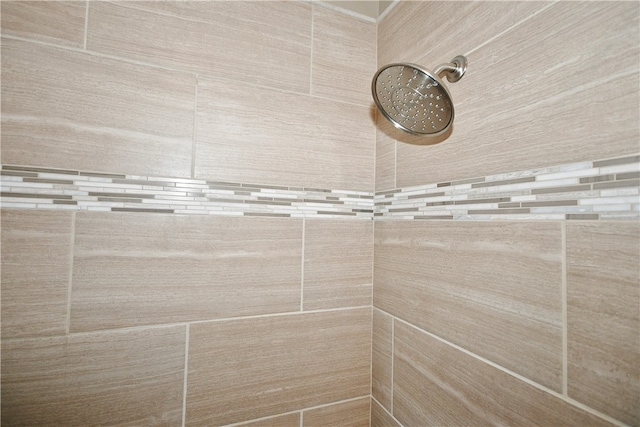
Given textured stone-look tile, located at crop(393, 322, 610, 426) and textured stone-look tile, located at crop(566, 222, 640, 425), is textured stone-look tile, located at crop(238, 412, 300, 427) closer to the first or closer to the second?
textured stone-look tile, located at crop(393, 322, 610, 426)

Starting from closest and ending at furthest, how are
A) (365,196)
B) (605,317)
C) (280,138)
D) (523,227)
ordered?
(605,317), (523,227), (280,138), (365,196)

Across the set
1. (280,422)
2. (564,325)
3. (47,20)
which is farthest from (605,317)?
(47,20)

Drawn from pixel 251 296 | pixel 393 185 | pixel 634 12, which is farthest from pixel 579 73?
pixel 251 296

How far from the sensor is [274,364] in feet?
2.93

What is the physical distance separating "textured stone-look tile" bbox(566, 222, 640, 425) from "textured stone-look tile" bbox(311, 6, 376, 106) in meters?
0.76

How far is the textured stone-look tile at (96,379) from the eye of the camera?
0.69 metres

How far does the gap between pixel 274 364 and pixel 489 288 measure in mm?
640

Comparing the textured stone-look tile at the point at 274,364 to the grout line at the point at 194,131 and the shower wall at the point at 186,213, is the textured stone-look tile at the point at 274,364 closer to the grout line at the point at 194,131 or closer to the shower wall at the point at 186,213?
the shower wall at the point at 186,213

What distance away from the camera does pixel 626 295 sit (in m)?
0.43

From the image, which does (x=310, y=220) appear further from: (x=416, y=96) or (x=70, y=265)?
(x=70, y=265)

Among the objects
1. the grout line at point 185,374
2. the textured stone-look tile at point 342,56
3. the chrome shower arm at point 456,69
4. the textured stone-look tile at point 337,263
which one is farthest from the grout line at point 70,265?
the chrome shower arm at point 456,69

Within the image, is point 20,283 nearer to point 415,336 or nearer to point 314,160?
point 314,160

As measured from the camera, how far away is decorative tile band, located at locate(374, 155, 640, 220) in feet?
1.47

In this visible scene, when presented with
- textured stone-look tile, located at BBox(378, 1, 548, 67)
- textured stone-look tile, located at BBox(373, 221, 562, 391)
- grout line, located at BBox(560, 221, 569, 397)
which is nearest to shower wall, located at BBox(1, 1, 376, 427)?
textured stone-look tile, located at BBox(378, 1, 548, 67)
